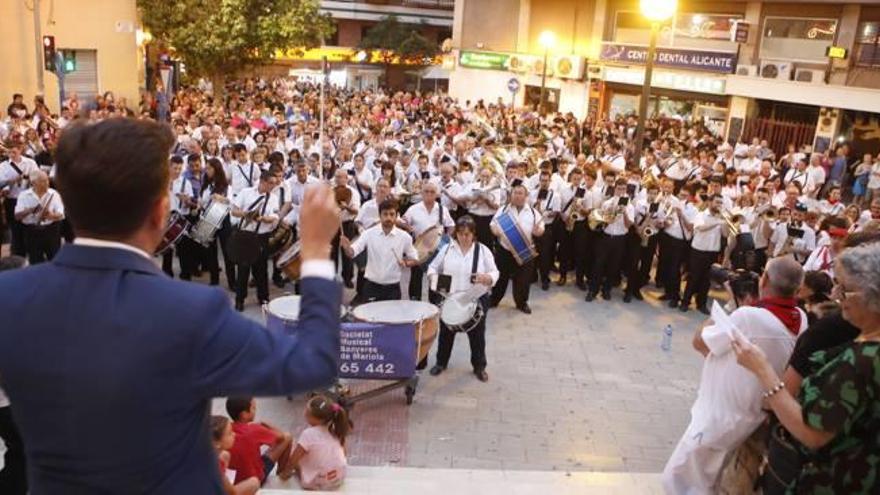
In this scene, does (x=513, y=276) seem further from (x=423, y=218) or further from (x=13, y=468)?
(x=13, y=468)

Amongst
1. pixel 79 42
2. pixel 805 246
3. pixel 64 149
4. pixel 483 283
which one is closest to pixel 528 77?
pixel 79 42

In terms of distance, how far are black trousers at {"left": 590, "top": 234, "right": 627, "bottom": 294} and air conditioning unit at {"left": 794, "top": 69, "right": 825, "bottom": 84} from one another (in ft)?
45.7

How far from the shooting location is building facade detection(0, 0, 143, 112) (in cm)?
1817

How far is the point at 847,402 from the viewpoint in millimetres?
2615

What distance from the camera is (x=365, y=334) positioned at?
6504mm

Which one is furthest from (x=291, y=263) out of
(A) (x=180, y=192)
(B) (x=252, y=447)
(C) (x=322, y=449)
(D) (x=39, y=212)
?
(B) (x=252, y=447)

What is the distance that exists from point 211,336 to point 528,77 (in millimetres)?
31549

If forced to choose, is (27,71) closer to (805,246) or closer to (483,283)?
(483,283)

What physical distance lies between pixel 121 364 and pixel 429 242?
7.44 meters

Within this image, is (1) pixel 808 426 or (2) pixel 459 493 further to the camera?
(2) pixel 459 493

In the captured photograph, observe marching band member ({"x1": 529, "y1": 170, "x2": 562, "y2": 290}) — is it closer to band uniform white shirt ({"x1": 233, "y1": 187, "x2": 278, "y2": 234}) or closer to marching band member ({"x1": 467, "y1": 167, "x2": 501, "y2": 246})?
marching band member ({"x1": 467, "y1": 167, "x2": 501, "y2": 246})

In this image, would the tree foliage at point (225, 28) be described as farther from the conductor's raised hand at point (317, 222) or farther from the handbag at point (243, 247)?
the conductor's raised hand at point (317, 222)

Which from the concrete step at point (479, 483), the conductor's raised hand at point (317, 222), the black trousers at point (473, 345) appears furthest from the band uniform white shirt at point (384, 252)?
the conductor's raised hand at point (317, 222)

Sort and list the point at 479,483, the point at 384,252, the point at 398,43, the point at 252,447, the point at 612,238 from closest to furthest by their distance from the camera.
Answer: the point at 252,447
the point at 479,483
the point at 384,252
the point at 612,238
the point at 398,43
